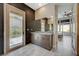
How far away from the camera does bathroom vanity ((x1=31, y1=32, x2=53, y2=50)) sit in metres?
2.33

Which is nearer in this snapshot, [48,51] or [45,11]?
[48,51]

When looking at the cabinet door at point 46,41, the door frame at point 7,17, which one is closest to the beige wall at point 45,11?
the door frame at point 7,17

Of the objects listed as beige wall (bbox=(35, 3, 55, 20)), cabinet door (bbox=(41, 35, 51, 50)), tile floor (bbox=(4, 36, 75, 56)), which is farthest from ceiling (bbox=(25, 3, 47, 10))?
tile floor (bbox=(4, 36, 75, 56))

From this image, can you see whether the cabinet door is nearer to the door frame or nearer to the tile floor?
the tile floor

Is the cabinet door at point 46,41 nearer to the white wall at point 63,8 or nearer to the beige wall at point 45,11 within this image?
the beige wall at point 45,11

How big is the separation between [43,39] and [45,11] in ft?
2.27

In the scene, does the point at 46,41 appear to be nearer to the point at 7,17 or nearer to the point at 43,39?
the point at 43,39

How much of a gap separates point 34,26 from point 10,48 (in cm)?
77

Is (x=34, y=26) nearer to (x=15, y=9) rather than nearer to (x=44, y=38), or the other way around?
(x=44, y=38)

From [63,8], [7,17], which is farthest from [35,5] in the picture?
[7,17]

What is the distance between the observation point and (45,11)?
2.30m

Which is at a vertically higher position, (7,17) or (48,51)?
(7,17)

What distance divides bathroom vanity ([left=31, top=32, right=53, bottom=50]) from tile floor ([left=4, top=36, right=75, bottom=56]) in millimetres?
125

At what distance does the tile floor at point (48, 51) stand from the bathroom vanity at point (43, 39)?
0.12 meters
